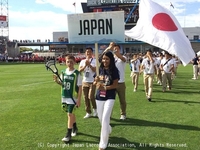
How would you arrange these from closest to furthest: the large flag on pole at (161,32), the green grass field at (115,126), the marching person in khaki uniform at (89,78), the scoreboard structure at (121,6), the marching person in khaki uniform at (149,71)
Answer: the green grass field at (115,126) < the large flag on pole at (161,32) < the marching person in khaki uniform at (89,78) < the marching person in khaki uniform at (149,71) < the scoreboard structure at (121,6)

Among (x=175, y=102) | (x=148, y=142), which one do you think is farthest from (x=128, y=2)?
(x=148, y=142)

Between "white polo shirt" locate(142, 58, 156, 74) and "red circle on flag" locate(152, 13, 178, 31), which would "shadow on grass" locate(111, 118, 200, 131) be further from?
"white polo shirt" locate(142, 58, 156, 74)

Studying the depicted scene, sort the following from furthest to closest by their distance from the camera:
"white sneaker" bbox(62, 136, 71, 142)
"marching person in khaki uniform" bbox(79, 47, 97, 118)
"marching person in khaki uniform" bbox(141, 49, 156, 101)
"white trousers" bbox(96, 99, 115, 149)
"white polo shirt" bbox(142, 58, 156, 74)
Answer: "white polo shirt" bbox(142, 58, 156, 74) → "marching person in khaki uniform" bbox(141, 49, 156, 101) → "marching person in khaki uniform" bbox(79, 47, 97, 118) → "white sneaker" bbox(62, 136, 71, 142) → "white trousers" bbox(96, 99, 115, 149)

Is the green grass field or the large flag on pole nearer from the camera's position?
the green grass field

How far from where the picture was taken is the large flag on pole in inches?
247

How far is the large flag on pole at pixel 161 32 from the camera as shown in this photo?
628 cm

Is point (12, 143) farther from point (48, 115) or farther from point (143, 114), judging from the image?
point (143, 114)

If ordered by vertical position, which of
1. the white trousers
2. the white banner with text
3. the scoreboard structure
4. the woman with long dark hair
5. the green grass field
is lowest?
the green grass field

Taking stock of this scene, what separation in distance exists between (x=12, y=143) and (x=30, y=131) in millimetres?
790

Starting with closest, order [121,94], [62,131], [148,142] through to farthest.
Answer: [148,142]
[62,131]
[121,94]

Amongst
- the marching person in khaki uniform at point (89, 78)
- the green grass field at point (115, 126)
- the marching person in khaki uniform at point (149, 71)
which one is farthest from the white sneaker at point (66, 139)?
the marching person in khaki uniform at point (149, 71)

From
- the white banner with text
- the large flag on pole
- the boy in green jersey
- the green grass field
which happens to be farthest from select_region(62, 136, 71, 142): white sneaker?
the large flag on pole

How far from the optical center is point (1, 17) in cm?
6419

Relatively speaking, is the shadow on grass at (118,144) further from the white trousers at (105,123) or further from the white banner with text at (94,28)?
the white banner with text at (94,28)
